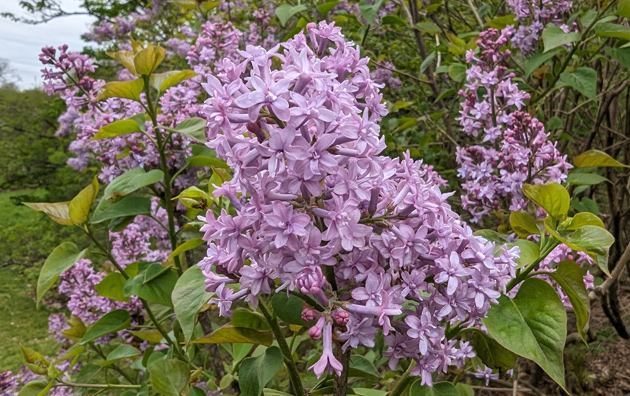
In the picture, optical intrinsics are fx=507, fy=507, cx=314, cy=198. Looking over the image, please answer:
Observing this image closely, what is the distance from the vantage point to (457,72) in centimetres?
252

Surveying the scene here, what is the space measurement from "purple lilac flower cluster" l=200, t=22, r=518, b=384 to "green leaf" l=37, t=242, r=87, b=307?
0.81m

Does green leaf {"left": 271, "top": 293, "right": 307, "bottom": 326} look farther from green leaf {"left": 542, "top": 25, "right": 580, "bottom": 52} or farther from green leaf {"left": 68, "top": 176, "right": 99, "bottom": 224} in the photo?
green leaf {"left": 542, "top": 25, "right": 580, "bottom": 52}

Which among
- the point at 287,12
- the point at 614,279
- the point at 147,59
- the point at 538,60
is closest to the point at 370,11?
the point at 287,12

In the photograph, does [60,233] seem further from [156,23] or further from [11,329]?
[156,23]

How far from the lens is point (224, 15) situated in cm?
473

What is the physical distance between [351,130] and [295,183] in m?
0.13

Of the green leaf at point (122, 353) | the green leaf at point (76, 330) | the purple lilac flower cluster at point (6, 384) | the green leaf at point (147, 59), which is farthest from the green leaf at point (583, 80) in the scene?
the purple lilac flower cluster at point (6, 384)

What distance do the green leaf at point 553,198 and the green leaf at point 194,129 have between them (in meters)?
1.00

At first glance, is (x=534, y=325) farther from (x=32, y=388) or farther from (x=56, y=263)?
(x=32, y=388)

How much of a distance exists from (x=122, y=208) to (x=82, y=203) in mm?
221

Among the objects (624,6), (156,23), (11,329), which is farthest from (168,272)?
(11,329)

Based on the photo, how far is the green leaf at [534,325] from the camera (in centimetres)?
91

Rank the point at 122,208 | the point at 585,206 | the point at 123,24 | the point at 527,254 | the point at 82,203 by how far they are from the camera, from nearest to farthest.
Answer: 1. the point at 527,254
2. the point at 82,203
3. the point at 122,208
4. the point at 585,206
5. the point at 123,24

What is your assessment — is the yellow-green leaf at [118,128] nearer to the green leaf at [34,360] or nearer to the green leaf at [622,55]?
Result: the green leaf at [34,360]
